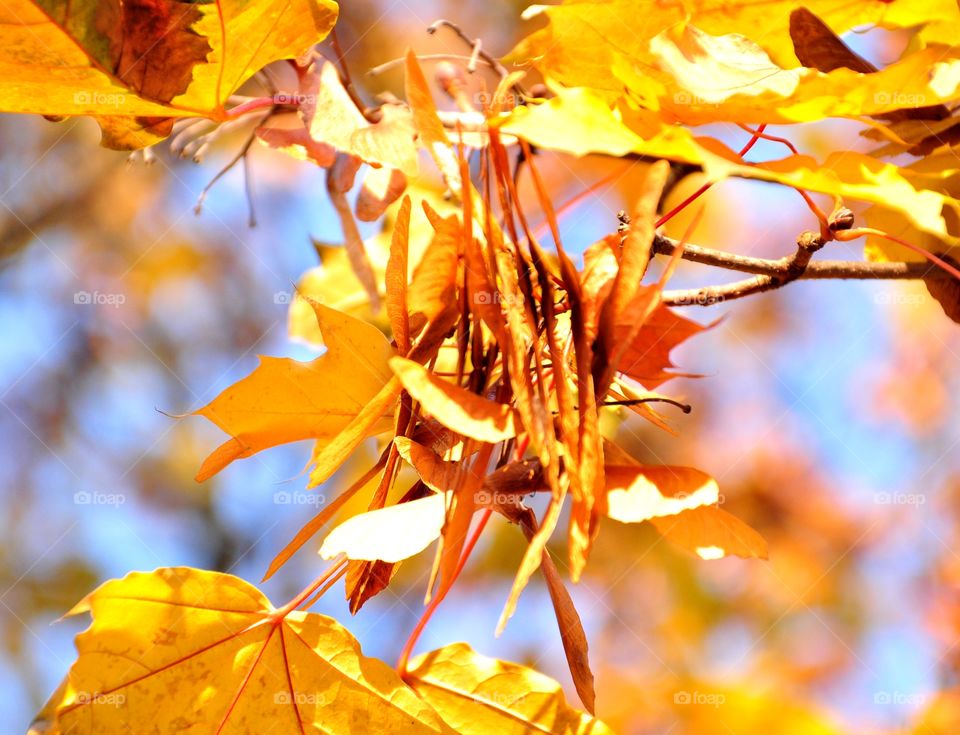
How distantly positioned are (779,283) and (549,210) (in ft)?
0.79

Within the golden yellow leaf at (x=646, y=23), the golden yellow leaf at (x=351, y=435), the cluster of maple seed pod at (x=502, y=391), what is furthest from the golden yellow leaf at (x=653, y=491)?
the golden yellow leaf at (x=646, y=23)

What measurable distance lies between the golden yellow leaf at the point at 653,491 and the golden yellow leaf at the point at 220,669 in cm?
23

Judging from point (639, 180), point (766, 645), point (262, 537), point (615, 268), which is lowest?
point (766, 645)

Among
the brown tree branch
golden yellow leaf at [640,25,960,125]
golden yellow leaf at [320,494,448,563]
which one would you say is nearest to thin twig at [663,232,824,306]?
the brown tree branch

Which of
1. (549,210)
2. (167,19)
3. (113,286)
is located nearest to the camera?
(549,210)

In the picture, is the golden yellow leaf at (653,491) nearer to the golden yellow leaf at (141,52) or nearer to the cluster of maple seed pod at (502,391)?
the cluster of maple seed pod at (502,391)

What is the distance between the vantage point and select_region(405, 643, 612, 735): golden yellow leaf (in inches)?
23.5

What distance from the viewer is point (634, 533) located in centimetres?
236

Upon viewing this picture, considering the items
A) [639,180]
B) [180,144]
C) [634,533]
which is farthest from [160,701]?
[634,533]

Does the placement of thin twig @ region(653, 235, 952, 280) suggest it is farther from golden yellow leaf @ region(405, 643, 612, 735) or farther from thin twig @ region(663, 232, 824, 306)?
golden yellow leaf @ region(405, 643, 612, 735)

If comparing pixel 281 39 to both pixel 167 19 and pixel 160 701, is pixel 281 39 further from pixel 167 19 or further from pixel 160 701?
pixel 160 701

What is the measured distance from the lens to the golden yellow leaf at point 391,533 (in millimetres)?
458

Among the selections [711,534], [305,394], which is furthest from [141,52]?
[711,534]

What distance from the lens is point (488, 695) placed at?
605mm
